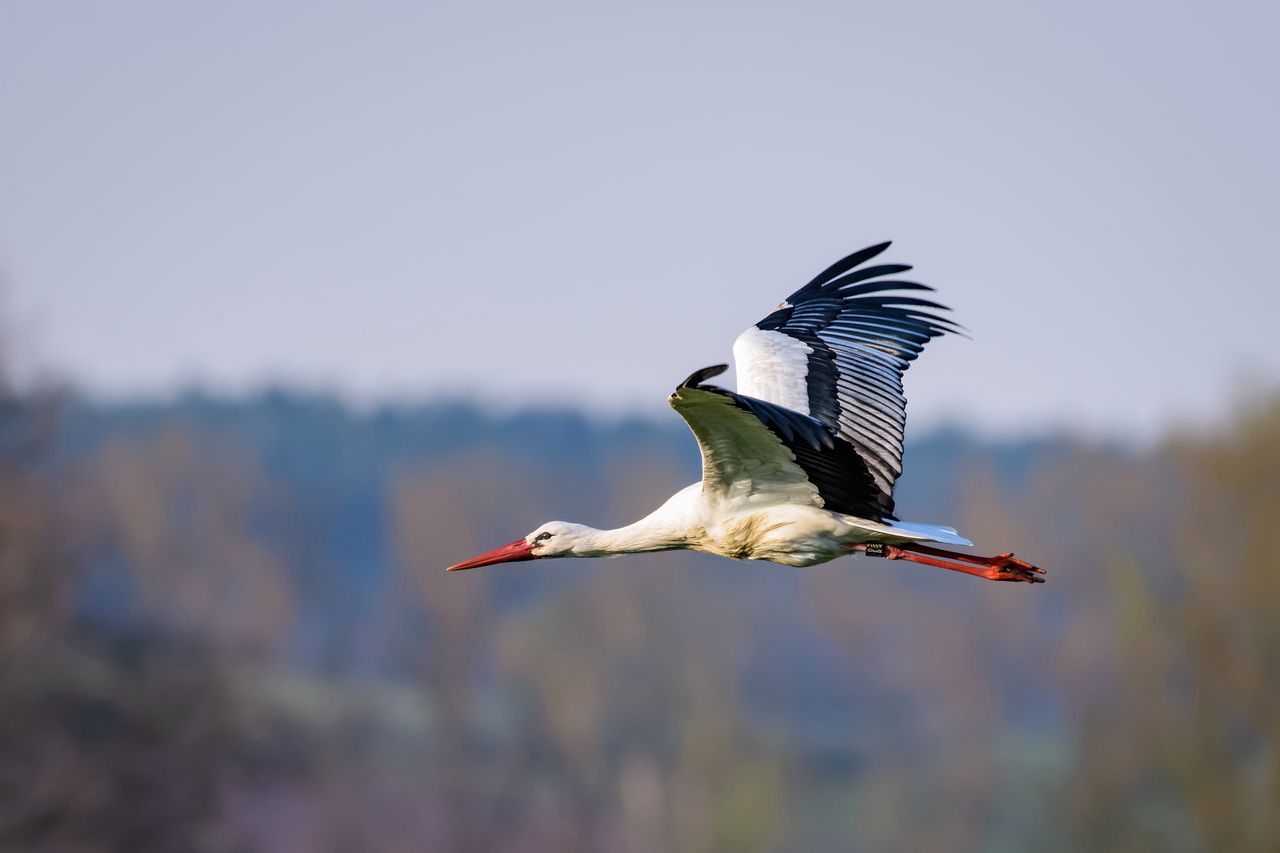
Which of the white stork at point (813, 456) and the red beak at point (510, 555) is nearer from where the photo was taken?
the white stork at point (813, 456)

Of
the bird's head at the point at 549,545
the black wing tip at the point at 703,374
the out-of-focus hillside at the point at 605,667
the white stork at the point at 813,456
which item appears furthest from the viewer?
the out-of-focus hillside at the point at 605,667

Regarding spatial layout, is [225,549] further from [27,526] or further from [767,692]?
[27,526]

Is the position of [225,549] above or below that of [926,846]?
above

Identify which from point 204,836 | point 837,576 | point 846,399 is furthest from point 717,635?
point 846,399

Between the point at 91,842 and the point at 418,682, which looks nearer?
the point at 91,842

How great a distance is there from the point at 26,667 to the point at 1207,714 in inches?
705

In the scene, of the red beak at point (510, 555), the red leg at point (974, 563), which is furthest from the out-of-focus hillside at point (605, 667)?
the red leg at point (974, 563)

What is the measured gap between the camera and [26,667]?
27.2 metres

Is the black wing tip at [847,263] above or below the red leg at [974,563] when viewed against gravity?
above

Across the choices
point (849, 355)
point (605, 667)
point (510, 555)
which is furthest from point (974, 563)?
point (605, 667)

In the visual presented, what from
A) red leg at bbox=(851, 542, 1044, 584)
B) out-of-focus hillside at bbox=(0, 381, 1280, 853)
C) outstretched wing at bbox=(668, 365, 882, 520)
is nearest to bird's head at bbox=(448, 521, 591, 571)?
outstretched wing at bbox=(668, 365, 882, 520)

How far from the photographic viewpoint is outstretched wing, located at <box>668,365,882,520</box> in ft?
26.4

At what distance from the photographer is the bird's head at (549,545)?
9.52 m

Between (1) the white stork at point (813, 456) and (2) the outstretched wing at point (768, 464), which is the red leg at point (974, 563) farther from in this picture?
(2) the outstretched wing at point (768, 464)
